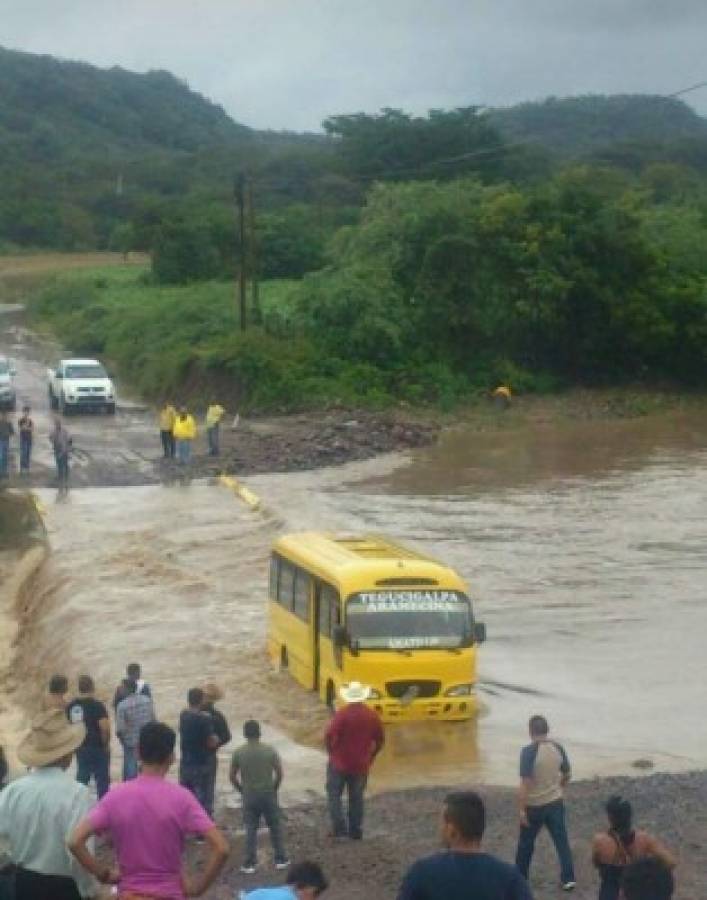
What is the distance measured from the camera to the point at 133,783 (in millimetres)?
7371

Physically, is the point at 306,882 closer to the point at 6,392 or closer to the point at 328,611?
the point at 328,611

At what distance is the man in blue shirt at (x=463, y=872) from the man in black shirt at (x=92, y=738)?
8.50 metres

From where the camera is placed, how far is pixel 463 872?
6332 millimetres

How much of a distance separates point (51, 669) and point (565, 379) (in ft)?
123

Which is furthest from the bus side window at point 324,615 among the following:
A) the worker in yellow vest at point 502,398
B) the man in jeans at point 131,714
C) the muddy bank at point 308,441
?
the worker in yellow vest at point 502,398

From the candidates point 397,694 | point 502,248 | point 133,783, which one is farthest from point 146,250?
point 133,783

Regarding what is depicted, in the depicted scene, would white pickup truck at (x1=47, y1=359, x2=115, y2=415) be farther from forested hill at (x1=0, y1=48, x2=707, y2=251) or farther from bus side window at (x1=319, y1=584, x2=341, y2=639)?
bus side window at (x1=319, y1=584, x2=341, y2=639)

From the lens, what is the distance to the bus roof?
2106 centimetres

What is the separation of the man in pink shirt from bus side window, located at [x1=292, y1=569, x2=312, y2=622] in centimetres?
1493

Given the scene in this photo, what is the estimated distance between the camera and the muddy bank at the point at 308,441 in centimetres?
4316

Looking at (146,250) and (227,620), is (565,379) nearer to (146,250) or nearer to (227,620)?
(227,620)

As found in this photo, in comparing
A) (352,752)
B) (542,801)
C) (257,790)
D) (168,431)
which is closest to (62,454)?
(168,431)

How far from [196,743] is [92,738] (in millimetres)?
949

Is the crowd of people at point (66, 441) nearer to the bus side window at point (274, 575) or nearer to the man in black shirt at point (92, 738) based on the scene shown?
the bus side window at point (274, 575)
